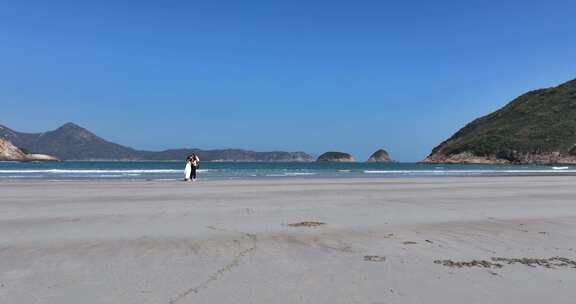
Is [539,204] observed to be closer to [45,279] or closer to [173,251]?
[173,251]

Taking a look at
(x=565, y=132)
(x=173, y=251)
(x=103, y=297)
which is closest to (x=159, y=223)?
(x=173, y=251)

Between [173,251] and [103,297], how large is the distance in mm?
2140

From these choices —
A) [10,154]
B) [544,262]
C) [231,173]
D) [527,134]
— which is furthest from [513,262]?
[10,154]

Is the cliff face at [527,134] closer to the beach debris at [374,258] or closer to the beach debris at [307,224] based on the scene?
the beach debris at [307,224]

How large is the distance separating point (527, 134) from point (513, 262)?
457ft

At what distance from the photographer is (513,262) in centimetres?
572

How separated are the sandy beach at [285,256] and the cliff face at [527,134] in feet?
386

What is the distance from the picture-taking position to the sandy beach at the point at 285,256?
14.3 ft

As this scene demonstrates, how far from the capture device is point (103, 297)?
420 centimetres

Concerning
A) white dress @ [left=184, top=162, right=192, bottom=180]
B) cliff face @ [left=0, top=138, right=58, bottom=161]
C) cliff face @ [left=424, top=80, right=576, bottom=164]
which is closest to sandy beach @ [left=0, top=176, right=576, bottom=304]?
white dress @ [left=184, top=162, right=192, bottom=180]

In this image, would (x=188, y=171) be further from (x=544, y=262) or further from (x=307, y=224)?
(x=544, y=262)

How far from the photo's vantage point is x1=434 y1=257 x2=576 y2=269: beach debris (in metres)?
5.52

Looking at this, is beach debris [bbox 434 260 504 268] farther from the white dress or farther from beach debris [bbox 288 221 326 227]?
the white dress

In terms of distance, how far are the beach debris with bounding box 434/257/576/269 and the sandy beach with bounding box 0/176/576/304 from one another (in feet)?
0.07
